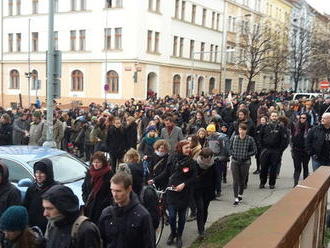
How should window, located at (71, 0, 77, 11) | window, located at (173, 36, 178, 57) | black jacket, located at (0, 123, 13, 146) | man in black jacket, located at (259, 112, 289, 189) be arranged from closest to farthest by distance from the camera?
1. man in black jacket, located at (259, 112, 289, 189)
2. black jacket, located at (0, 123, 13, 146)
3. window, located at (71, 0, 77, 11)
4. window, located at (173, 36, 178, 57)

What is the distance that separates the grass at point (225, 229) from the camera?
23.4 ft

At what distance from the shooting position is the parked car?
7.87m

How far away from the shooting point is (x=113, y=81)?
42281 mm

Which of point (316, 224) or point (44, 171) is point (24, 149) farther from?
point (316, 224)

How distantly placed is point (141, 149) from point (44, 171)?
229 inches

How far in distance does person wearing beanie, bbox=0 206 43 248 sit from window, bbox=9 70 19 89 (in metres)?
48.0

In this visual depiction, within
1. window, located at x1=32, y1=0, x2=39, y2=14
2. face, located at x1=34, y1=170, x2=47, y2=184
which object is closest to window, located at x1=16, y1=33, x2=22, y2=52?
window, located at x1=32, y1=0, x2=39, y2=14

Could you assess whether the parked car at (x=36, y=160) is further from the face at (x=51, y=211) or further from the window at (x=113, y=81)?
the window at (x=113, y=81)

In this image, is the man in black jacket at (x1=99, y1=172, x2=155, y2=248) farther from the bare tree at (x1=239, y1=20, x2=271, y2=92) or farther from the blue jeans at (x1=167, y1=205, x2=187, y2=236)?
the bare tree at (x1=239, y1=20, x2=271, y2=92)

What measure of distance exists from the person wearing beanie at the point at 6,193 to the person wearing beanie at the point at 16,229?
4.32 ft

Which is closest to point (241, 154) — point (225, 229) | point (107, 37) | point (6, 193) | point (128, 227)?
point (225, 229)

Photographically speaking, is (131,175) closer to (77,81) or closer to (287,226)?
(287,226)

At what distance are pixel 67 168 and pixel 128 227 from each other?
4526 mm

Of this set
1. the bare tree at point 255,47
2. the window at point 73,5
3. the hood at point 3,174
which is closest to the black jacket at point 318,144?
the hood at point 3,174
